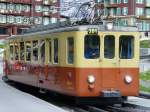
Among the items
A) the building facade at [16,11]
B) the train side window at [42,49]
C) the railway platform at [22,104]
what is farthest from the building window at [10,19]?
the railway platform at [22,104]

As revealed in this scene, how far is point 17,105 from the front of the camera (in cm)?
1806

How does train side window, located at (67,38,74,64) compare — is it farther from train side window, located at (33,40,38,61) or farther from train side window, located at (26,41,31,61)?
train side window, located at (26,41,31,61)

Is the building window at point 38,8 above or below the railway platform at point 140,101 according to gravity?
above

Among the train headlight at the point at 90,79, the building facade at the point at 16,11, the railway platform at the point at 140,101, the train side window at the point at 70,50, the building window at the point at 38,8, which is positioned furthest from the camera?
the building window at the point at 38,8

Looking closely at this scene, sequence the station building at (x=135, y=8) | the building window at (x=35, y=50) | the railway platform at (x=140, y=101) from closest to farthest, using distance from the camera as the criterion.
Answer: the railway platform at (x=140, y=101) → the building window at (x=35, y=50) → the station building at (x=135, y=8)

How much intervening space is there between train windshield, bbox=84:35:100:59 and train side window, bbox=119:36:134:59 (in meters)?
0.78

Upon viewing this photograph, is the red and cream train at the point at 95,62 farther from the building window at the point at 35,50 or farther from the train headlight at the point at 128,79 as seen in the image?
the building window at the point at 35,50

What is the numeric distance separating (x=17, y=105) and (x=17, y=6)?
4098 inches

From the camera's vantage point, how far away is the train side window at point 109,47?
18.9 m

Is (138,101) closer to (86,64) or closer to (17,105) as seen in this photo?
(86,64)

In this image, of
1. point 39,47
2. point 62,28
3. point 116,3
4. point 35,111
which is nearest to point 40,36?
point 39,47

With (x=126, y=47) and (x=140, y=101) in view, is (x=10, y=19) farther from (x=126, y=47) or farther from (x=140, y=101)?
(x=126, y=47)

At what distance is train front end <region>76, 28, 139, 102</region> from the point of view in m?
18.5

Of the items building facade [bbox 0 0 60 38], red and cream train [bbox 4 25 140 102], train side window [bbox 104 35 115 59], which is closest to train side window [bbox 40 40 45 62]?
red and cream train [bbox 4 25 140 102]
